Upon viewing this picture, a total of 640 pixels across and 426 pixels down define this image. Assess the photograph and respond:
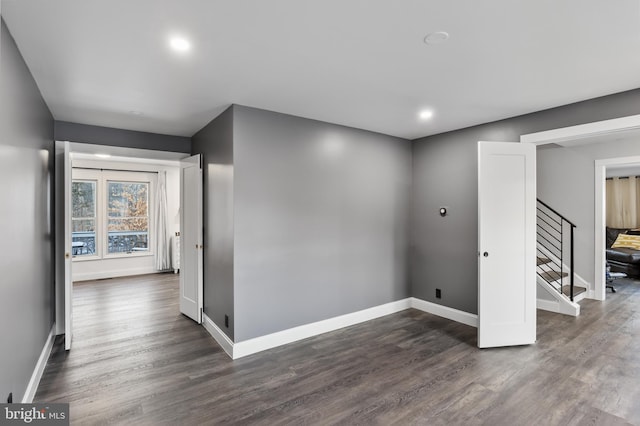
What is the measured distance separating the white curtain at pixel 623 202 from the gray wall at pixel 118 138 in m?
10.1

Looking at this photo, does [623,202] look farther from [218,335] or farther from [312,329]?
[218,335]

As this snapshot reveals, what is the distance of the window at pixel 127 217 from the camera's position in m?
7.36

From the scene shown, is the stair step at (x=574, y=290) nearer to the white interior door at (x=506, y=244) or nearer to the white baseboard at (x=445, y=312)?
the white baseboard at (x=445, y=312)

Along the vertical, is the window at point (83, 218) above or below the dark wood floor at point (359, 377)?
above

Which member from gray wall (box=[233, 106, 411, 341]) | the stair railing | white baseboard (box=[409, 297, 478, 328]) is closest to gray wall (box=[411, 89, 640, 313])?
white baseboard (box=[409, 297, 478, 328])

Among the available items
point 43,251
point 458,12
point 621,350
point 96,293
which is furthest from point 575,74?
point 96,293

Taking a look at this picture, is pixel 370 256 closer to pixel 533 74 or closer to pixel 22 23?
pixel 533 74

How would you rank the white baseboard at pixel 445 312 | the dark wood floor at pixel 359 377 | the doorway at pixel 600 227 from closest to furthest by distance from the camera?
the dark wood floor at pixel 359 377 < the white baseboard at pixel 445 312 < the doorway at pixel 600 227

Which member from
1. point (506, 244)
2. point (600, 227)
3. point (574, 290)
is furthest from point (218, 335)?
point (600, 227)

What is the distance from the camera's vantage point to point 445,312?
14.5 ft

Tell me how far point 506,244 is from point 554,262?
2642 millimetres

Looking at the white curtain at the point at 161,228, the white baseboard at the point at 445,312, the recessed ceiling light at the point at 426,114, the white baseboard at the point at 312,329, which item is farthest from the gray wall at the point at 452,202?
the white curtain at the point at 161,228

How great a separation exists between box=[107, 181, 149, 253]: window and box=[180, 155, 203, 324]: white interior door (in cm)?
379

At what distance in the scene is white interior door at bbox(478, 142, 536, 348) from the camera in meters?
3.46
